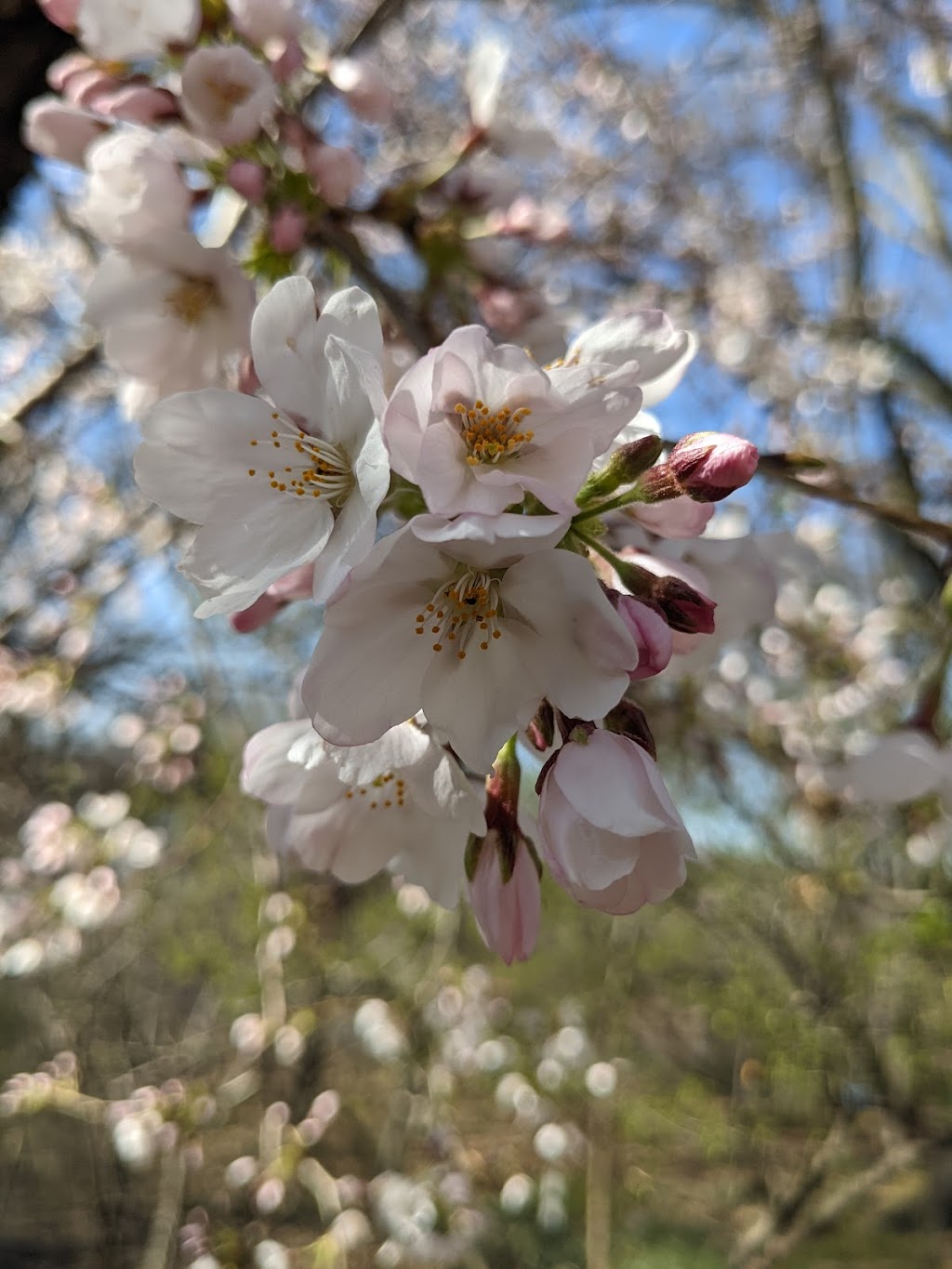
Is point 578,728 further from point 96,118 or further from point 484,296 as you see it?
point 96,118

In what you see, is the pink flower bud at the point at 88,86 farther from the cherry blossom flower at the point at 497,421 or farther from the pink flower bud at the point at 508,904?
the pink flower bud at the point at 508,904

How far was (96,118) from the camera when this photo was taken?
1075 millimetres

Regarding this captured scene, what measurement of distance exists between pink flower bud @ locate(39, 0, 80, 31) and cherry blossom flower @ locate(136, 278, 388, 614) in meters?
0.75

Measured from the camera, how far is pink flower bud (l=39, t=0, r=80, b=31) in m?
1.10

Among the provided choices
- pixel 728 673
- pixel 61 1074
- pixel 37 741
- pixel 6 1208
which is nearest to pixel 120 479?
pixel 37 741

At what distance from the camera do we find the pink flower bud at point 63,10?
110 cm

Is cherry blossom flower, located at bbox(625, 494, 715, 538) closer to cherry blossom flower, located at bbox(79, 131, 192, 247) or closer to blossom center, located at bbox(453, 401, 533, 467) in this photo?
blossom center, located at bbox(453, 401, 533, 467)

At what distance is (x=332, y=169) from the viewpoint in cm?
102

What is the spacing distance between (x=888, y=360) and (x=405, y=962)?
169 inches

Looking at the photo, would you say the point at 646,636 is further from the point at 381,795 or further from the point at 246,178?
the point at 246,178

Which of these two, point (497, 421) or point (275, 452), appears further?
point (275, 452)

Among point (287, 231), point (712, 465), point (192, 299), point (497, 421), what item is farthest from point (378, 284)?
point (712, 465)

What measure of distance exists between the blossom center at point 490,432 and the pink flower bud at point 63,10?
917 mm

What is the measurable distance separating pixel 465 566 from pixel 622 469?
0.14m
